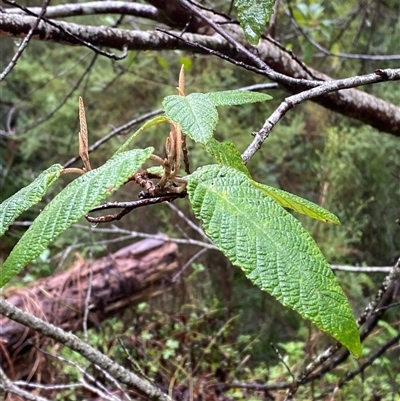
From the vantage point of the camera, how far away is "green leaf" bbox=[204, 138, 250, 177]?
373 mm

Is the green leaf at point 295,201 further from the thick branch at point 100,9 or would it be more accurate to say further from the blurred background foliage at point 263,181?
the blurred background foliage at point 263,181

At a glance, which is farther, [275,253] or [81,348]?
[81,348]

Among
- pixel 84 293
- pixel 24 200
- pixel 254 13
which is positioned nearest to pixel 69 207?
pixel 24 200

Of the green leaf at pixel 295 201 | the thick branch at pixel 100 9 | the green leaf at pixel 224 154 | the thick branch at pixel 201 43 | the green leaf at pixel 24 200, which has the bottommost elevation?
the green leaf at pixel 24 200

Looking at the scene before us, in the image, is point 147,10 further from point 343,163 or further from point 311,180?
point 311,180

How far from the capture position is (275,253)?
0.28 m

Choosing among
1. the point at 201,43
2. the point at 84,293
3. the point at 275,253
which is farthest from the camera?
the point at 84,293

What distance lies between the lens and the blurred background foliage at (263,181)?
1.95 metres

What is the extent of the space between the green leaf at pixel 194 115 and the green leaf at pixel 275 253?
0.06 metres

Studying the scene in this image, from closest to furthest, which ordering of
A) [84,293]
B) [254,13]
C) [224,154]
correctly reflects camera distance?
[224,154] < [254,13] < [84,293]

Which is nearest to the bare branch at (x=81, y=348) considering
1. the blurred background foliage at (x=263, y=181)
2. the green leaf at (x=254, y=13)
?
the green leaf at (x=254, y=13)

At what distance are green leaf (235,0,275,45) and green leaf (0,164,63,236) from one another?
254 mm

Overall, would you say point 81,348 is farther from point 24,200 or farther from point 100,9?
point 100,9

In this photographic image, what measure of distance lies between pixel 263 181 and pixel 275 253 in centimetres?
244
